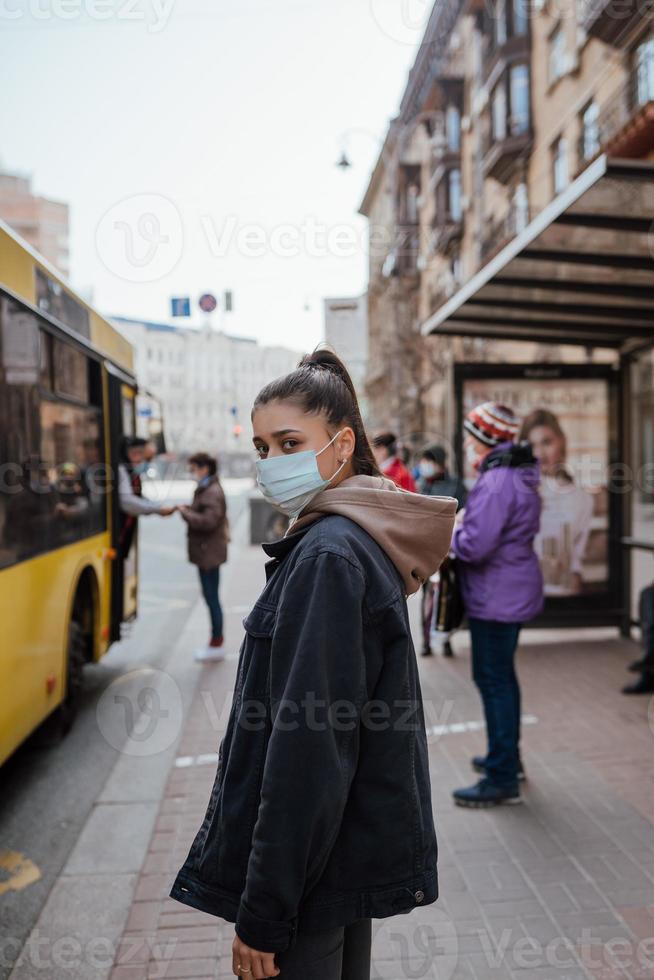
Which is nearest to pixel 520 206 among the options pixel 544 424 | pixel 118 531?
pixel 544 424

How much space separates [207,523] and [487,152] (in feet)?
78.9

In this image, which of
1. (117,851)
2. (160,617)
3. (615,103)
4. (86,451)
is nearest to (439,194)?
(615,103)

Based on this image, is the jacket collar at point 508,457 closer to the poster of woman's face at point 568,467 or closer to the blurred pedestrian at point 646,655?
the blurred pedestrian at point 646,655

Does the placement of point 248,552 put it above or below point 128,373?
below

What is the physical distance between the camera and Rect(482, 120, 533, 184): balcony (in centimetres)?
2425

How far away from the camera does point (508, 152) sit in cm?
2477

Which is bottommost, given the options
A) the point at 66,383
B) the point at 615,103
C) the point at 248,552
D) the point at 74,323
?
the point at 248,552

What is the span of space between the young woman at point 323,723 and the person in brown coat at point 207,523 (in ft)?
18.1

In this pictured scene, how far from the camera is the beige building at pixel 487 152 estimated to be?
1619 centimetres

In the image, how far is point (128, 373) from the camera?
789 cm

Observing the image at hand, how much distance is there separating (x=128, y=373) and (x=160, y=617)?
3586mm

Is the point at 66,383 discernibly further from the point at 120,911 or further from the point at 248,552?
the point at 248,552

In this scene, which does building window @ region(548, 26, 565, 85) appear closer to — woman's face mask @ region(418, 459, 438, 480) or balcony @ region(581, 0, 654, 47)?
balcony @ region(581, 0, 654, 47)

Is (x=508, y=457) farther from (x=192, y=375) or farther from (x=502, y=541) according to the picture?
(x=192, y=375)
